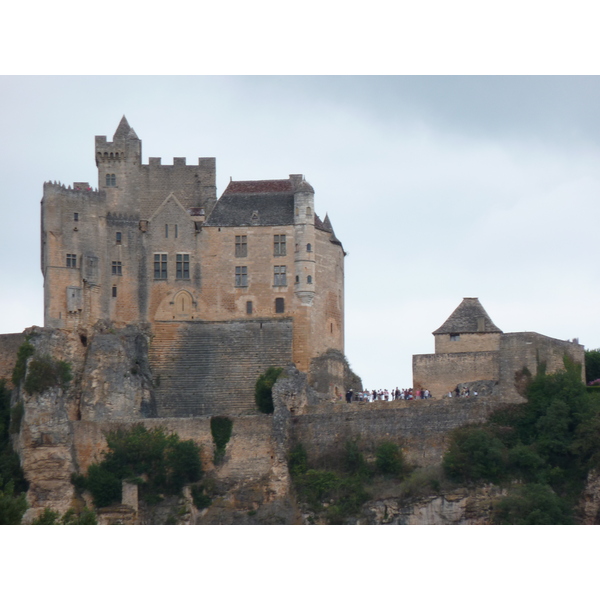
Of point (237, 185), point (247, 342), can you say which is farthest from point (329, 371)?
point (237, 185)

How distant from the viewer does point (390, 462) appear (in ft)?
218

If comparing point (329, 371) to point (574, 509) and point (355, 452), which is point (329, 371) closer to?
point (355, 452)

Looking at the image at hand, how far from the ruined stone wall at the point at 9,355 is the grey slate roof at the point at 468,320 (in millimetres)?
14966

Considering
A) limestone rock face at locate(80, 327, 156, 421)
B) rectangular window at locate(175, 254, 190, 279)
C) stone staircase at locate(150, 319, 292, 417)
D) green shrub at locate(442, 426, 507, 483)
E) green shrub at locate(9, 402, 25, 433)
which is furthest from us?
rectangular window at locate(175, 254, 190, 279)

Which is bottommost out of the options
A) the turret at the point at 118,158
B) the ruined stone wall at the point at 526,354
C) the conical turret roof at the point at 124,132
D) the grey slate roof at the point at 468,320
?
the ruined stone wall at the point at 526,354

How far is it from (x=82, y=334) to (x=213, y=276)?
5820mm

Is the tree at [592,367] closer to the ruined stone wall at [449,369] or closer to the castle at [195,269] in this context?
the ruined stone wall at [449,369]

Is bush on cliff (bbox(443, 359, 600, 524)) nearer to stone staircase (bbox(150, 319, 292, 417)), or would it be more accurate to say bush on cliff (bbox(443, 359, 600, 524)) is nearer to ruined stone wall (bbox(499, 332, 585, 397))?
ruined stone wall (bbox(499, 332, 585, 397))

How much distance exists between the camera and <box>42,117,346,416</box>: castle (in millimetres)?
73562

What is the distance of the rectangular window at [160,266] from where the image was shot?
Result: 75750 millimetres

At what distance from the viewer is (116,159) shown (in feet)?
253

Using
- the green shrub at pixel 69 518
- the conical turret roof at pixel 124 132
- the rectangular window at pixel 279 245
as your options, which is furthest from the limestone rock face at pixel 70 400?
Answer: the conical turret roof at pixel 124 132

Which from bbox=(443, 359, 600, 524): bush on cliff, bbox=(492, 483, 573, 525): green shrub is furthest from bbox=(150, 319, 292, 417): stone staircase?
bbox=(492, 483, 573, 525): green shrub

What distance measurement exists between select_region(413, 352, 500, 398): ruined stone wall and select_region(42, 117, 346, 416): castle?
4766 mm
